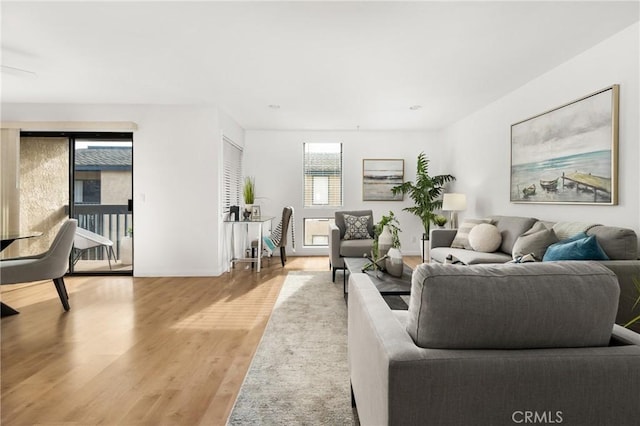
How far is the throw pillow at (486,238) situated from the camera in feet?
13.2

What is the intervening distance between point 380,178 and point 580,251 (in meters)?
4.49

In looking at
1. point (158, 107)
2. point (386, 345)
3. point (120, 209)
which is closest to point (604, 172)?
point (386, 345)

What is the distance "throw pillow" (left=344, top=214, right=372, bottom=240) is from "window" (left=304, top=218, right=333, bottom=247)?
5.83 ft

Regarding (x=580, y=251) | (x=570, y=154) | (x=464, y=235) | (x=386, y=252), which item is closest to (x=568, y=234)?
(x=580, y=251)

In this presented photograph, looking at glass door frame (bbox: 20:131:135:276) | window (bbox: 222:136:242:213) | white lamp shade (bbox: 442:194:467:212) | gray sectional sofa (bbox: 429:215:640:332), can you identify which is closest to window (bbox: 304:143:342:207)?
window (bbox: 222:136:242:213)

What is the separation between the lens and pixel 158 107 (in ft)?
16.4

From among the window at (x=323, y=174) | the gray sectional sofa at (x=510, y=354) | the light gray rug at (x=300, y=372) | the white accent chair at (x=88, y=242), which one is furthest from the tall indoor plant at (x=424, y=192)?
the gray sectional sofa at (x=510, y=354)

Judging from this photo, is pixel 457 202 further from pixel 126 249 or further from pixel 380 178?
pixel 126 249

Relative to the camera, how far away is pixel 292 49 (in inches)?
123

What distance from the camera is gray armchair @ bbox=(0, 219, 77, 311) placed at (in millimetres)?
3314

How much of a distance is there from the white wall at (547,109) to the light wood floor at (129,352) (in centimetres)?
317

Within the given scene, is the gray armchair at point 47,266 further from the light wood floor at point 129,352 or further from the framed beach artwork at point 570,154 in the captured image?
the framed beach artwork at point 570,154

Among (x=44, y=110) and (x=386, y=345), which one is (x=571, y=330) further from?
(x=44, y=110)

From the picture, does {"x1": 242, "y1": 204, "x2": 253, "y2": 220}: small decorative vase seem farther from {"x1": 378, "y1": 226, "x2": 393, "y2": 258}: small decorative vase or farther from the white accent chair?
{"x1": 378, "y1": 226, "x2": 393, "y2": 258}: small decorative vase
